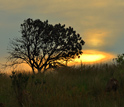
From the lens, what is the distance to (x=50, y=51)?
105 ft

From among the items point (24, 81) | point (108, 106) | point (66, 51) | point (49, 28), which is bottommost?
point (108, 106)

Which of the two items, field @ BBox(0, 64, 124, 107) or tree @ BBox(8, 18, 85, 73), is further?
tree @ BBox(8, 18, 85, 73)

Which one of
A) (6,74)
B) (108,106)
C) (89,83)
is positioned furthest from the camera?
(6,74)

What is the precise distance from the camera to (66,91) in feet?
29.1

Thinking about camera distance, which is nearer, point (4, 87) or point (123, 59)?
point (4, 87)

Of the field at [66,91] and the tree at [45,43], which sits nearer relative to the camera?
the field at [66,91]

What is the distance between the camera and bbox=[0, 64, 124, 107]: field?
21.6 ft

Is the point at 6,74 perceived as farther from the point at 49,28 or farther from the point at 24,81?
the point at 49,28

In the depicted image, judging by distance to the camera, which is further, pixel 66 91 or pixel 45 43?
pixel 45 43

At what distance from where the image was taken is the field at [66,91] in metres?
6.58

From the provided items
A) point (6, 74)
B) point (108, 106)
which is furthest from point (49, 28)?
point (108, 106)

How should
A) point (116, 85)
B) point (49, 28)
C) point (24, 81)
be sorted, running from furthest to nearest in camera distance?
point (49, 28), point (116, 85), point (24, 81)

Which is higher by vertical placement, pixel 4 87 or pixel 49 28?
pixel 49 28

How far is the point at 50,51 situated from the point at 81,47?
4.75 metres
